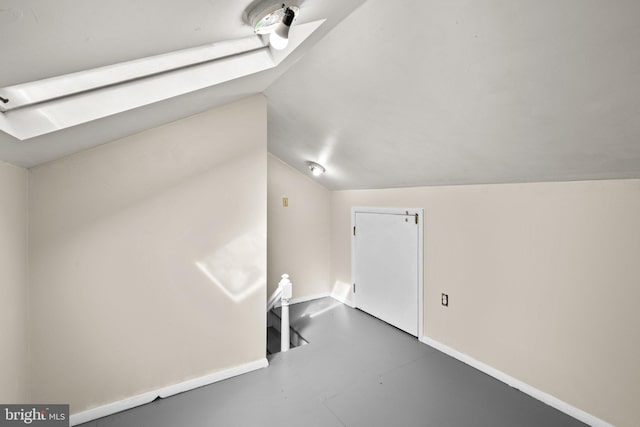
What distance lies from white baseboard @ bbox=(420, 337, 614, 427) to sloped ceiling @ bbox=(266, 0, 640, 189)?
1420mm

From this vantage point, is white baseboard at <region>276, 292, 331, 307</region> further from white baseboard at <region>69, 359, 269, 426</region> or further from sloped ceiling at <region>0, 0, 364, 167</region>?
sloped ceiling at <region>0, 0, 364, 167</region>

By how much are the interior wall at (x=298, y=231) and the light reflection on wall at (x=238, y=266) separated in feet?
4.38

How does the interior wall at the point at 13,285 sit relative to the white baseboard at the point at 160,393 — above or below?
above

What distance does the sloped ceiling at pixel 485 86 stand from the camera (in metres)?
1.03

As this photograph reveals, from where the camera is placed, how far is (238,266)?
2.26m

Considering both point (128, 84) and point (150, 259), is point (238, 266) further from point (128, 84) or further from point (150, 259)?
point (128, 84)

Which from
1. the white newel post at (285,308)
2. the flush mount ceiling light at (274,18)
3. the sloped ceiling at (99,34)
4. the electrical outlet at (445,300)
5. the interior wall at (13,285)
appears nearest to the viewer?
the sloped ceiling at (99,34)

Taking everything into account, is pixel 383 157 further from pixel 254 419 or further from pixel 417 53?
pixel 254 419

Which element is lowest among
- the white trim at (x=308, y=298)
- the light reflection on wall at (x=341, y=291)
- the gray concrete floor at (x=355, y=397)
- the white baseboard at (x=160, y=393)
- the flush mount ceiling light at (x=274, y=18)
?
the gray concrete floor at (x=355, y=397)

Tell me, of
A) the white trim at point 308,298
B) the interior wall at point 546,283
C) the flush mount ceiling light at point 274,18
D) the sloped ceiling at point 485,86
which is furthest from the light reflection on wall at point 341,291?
the flush mount ceiling light at point 274,18

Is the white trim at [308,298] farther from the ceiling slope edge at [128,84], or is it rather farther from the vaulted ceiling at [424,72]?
the ceiling slope edge at [128,84]

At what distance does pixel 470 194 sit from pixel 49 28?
8.23 ft

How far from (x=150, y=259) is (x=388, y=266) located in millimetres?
2235

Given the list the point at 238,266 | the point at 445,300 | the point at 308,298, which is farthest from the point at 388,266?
the point at 238,266
